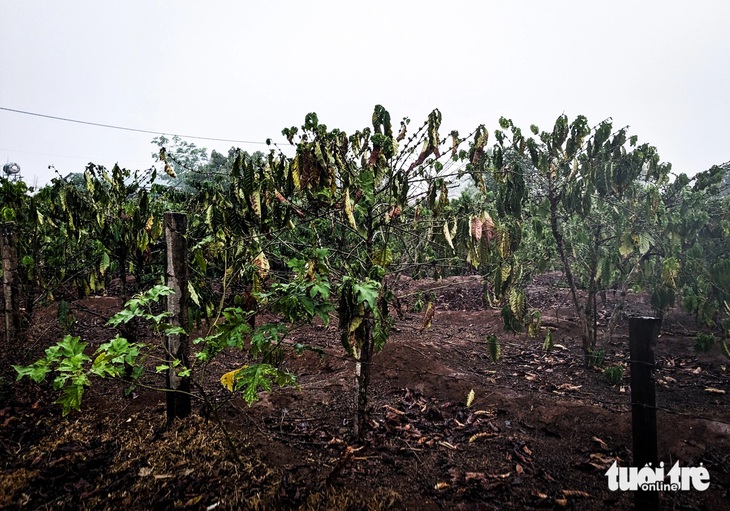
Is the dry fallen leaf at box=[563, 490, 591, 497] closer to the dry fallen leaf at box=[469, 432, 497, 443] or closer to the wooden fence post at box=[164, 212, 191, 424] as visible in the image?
the dry fallen leaf at box=[469, 432, 497, 443]

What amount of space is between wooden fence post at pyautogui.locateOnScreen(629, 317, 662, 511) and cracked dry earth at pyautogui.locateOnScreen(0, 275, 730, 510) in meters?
0.12

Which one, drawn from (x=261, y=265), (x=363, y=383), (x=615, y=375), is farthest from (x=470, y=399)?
(x=261, y=265)

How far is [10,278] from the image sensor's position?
5.11 metres

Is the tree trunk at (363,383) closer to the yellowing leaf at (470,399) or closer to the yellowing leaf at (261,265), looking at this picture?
the yellowing leaf at (261,265)

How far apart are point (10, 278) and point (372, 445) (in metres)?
5.18

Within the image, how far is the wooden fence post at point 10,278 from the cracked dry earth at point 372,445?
0.36 metres

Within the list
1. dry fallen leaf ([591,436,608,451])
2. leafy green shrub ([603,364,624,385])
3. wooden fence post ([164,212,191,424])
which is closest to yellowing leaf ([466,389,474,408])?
dry fallen leaf ([591,436,608,451])

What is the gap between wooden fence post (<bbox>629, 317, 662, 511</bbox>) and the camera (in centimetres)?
241

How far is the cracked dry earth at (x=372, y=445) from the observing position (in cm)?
289

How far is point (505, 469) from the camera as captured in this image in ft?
11.0

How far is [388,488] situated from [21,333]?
17.8ft

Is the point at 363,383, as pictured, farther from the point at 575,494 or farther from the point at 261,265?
the point at 575,494

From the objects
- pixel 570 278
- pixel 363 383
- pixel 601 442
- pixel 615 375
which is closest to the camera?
pixel 363 383

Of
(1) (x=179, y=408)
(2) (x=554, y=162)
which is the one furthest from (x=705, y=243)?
(1) (x=179, y=408)
